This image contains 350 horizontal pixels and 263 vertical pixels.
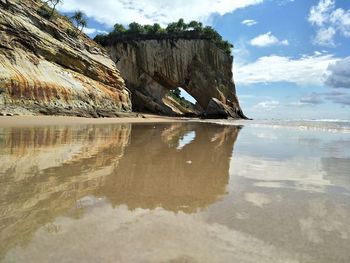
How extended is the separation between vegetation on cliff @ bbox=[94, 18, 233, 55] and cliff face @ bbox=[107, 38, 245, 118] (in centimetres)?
64

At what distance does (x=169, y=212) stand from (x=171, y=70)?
48.4 m

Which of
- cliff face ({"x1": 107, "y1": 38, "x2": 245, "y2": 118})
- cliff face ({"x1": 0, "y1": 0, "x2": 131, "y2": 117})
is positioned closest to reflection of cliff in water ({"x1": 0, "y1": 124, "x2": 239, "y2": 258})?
cliff face ({"x1": 0, "y1": 0, "x2": 131, "y2": 117})

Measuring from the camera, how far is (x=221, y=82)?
172 ft

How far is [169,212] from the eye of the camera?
355 centimetres

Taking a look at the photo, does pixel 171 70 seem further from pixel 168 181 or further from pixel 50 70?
pixel 168 181

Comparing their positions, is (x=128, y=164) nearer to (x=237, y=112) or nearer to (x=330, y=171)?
(x=330, y=171)

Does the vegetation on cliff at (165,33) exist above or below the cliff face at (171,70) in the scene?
above

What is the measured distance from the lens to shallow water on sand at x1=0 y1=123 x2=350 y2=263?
254cm

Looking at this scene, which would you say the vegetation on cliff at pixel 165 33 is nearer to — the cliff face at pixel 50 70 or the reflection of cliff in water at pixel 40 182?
the cliff face at pixel 50 70

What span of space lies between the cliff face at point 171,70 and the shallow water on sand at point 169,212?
43.4 meters

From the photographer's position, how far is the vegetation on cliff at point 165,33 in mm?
50812

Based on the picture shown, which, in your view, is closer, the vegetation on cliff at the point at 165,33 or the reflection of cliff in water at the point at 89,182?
the reflection of cliff in water at the point at 89,182

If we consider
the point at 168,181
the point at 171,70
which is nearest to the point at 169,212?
the point at 168,181

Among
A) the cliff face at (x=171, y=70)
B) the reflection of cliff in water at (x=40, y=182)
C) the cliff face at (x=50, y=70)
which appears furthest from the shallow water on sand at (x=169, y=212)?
the cliff face at (x=171, y=70)
